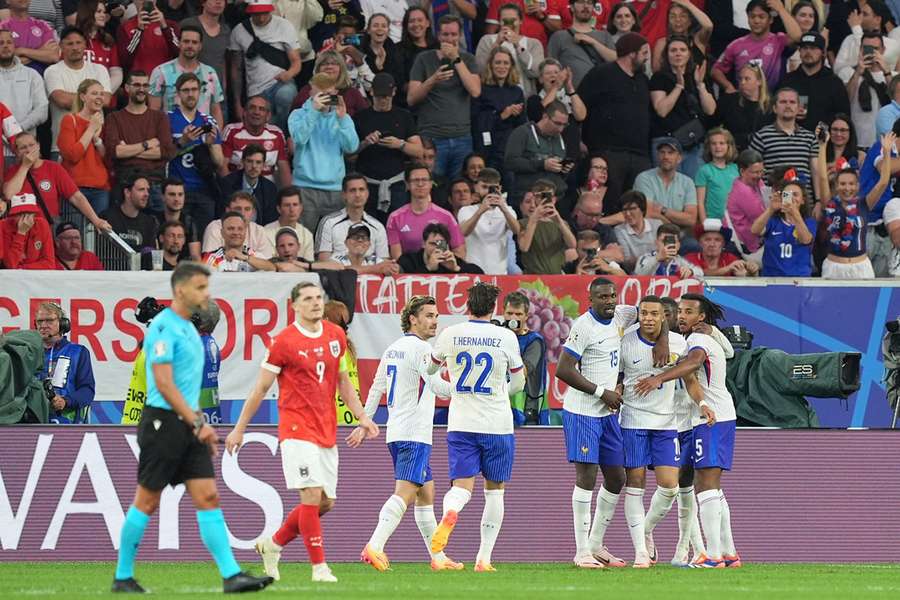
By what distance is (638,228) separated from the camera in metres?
18.8

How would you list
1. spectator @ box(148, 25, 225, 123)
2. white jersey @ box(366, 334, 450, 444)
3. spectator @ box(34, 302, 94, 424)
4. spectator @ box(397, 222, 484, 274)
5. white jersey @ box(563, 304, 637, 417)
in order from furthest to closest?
spectator @ box(148, 25, 225, 123), spectator @ box(397, 222, 484, 274), spectator @ box(34, 302, 94, 424), white jersey @ box(563, 304, 637, 417), white jersey @ box(366, 334, 450, 444)

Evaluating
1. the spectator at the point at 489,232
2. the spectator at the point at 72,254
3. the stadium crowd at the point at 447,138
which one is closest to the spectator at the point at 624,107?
the stadium crowd at the point at 447,138

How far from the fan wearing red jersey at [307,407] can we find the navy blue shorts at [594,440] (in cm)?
268

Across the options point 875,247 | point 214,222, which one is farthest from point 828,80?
point 214,222

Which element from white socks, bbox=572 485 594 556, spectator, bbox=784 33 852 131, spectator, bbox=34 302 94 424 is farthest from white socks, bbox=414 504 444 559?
spectator, bbox=784 33 852 131

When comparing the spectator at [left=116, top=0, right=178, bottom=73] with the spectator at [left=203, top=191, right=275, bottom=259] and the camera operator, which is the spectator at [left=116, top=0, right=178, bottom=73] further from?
the camera operator

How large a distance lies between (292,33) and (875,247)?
7868mm

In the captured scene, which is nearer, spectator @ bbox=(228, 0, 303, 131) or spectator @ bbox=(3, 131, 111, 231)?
spectator @ bbox=(3, 131, 111, 231)

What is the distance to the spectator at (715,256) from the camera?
59.7 feet

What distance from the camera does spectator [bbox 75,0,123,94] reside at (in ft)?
63.4

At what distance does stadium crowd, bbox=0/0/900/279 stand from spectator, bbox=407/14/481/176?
0.09 ft

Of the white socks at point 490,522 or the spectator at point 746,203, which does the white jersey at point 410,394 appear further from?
the spectator at point 746,203

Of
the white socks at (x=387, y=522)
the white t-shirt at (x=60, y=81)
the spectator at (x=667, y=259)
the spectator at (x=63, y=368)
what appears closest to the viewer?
the white socks at (x=387, y=522)

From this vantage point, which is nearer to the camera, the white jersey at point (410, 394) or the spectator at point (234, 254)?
the white jersey at point (410, 394)
